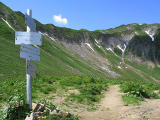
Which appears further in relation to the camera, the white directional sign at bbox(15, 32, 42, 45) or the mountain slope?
the mountain slope

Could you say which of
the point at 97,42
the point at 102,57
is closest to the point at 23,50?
the point at 102,57

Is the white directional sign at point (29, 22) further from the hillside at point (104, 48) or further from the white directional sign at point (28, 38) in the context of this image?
the hillside at point (104, 48)

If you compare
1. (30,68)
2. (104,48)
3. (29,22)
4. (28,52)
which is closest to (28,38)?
(28,52)

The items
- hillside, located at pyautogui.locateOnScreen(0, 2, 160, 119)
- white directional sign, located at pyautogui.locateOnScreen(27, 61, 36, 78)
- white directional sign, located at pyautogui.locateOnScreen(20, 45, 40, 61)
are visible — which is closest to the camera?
white directional sign, located at pyautogui.locateOnScreen(20, 45, 40, 61)

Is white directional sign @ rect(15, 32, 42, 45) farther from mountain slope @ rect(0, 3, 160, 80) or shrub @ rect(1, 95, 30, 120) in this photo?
mountain slope @ rect(0, 3, 160, 80)

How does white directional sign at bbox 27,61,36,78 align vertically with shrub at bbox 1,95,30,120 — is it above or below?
above

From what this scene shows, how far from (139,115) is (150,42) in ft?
480

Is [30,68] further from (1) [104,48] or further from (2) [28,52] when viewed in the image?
(1) [104,48]

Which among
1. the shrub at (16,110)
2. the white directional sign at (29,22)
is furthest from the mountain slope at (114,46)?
the shrub at (16,110)

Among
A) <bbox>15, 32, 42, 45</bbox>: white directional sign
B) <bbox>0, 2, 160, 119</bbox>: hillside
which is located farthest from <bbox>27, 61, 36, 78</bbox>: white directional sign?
<bbox>0, 2, 160, 119</bbox>: hillside

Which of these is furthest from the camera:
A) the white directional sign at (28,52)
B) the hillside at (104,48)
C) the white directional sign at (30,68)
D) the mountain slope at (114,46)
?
the mountain slope at (114,46)

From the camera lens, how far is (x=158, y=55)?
14450cm

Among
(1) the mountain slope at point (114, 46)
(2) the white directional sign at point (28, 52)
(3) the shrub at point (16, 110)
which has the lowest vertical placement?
(3) the shrub at point (16, 110)

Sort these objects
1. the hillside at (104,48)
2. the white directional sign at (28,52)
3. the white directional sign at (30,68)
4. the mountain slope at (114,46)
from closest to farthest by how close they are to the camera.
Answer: the white directional sign at (28,52) → the white directional sign at (30,68) → the hillside at (104,48) → the mountain slope at (114,46)
